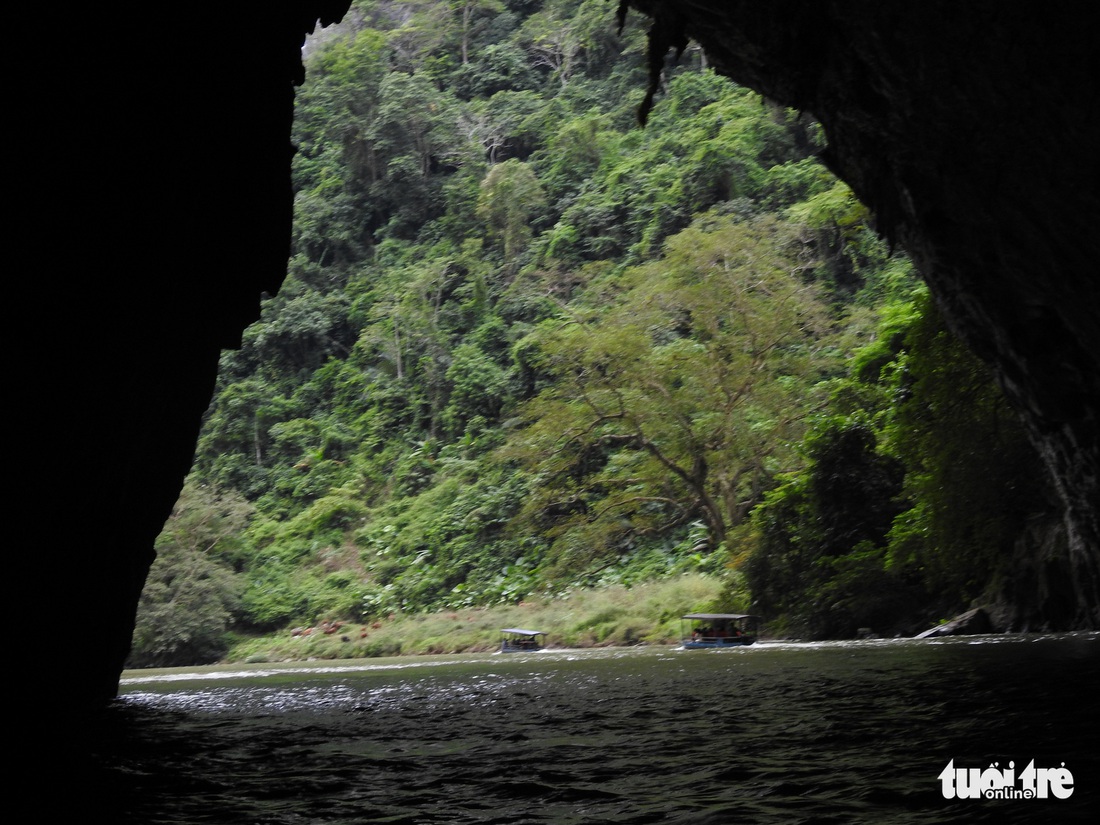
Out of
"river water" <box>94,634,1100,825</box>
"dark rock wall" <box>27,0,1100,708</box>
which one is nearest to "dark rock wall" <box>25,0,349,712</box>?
"dark rock wall" <box>27,0,1100,708</box>

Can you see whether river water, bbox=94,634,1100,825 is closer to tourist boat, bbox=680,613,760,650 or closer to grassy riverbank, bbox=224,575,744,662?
tourist boat, bbox=680,613,760,650

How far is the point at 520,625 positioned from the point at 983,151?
81.4ft

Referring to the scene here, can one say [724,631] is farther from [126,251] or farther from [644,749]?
[126,251]

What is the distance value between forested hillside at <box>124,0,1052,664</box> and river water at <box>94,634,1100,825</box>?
628 cm

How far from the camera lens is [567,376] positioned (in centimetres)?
3347

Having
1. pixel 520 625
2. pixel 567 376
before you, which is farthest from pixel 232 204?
pixel 520 625

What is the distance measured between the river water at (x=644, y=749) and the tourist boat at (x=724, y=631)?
1014 centimetres

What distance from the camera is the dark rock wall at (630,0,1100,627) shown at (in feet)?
29.5

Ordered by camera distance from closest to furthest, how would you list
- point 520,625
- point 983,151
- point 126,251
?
point 126,251 < point 983,151 < point 520,625

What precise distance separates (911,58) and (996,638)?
11.3 m

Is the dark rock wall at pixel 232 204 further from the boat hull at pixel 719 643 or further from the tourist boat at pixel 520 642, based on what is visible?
the tourist boat at pixel 520 642

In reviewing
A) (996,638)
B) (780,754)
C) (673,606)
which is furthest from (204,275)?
(673,606)

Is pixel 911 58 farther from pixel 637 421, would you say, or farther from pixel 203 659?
pixel 203 659

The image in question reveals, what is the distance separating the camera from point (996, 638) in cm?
1744
